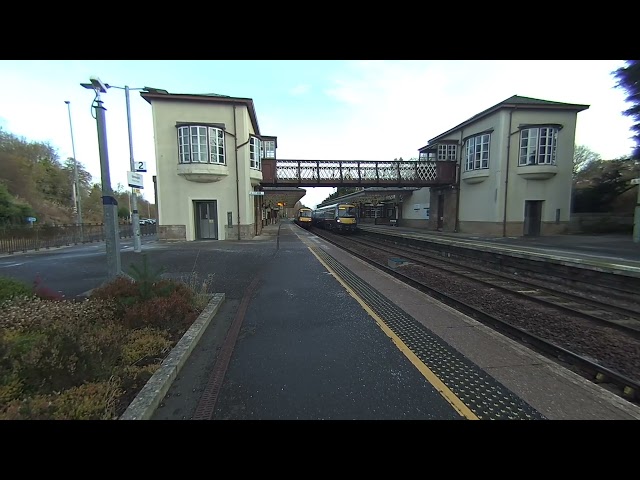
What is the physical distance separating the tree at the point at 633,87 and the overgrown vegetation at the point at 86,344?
97.2 ft

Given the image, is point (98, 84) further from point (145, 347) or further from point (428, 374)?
point (428, 374)

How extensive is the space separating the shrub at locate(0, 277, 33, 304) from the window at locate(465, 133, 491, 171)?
29631 millimetres

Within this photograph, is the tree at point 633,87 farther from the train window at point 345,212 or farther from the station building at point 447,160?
the train window at point 345,212

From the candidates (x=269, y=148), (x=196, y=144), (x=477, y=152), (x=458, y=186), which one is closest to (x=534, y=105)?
(x=477, y=152)

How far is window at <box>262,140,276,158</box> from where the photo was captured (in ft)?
96.7

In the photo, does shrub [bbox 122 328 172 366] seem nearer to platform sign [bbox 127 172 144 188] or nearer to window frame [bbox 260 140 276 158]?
platform sign [bbox 127 172 144 188]

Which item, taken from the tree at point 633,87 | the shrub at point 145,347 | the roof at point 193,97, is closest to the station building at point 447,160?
the roof at point 193,97

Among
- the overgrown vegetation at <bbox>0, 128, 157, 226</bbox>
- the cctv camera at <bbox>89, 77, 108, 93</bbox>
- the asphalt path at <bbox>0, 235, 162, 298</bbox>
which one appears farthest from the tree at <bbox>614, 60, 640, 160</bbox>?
the overgrown vegetation at <bbox>0, 128, 157, 226</bbox>

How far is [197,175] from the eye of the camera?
1928 cm

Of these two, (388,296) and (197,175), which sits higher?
(197,175)

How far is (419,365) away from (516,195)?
26095 mm

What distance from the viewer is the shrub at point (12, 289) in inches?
184
